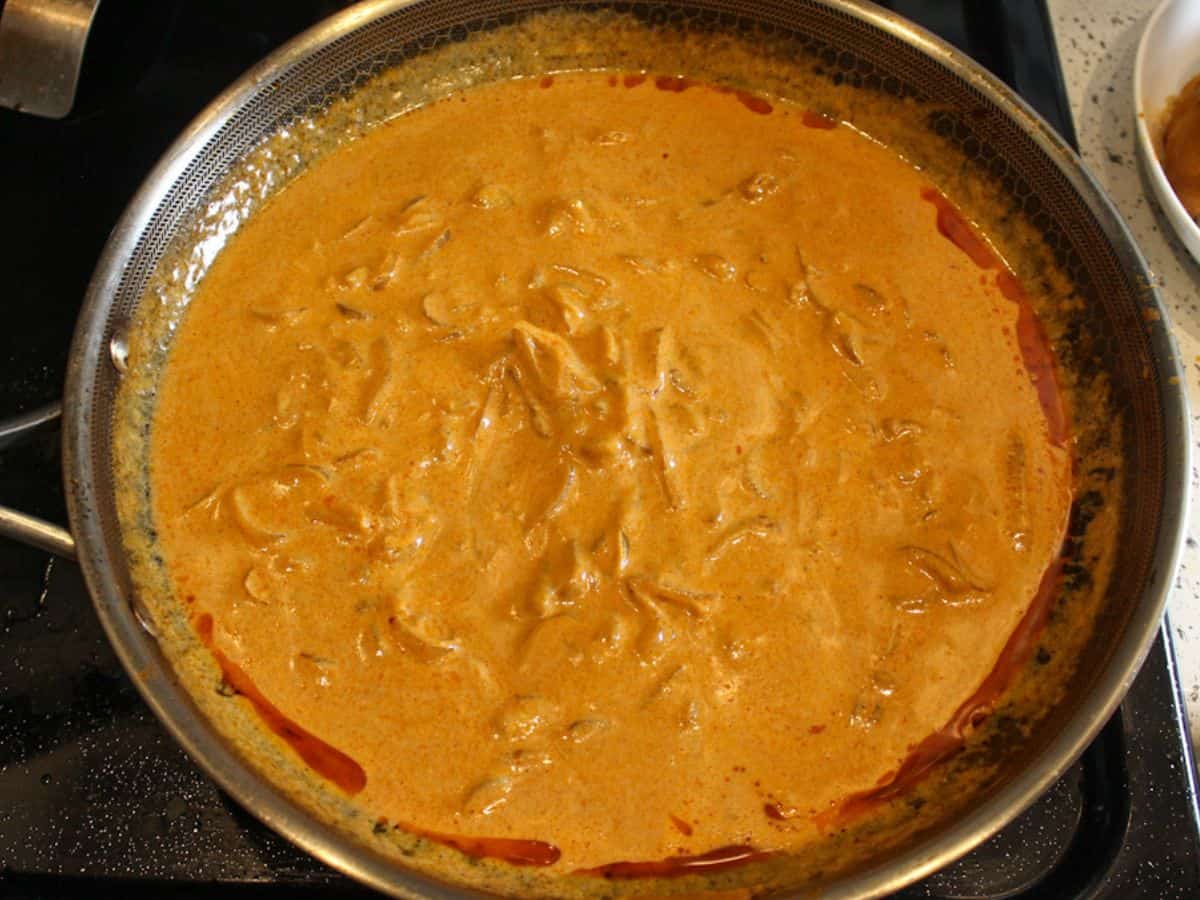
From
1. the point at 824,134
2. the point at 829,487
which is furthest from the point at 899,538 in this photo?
the point at 824,134

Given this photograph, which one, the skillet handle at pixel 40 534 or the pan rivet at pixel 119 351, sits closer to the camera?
the skillet handle at pixel 40 534

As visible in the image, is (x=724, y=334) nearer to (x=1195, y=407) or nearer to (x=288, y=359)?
(x=288, y=359)

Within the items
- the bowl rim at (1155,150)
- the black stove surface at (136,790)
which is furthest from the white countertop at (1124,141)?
the black stove surface at (136,790)

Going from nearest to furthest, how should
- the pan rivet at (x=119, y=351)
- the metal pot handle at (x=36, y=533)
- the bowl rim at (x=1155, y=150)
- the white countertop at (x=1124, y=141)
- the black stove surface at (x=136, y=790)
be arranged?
the metal pot handle at (x=36, y=533) < the black stove surface at (x=136, y=790) < the pan rivet at (x=119, y=351) < the bowl rim at (x=1155, y=150) < the white countertop at (x=1124, y=141)

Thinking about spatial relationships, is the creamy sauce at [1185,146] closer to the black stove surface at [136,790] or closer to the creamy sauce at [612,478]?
the creamy sauce at [612,478]

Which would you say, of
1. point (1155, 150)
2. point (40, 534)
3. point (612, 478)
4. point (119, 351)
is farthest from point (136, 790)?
point (1155, 150)

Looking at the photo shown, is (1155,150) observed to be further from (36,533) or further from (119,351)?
(36,533)

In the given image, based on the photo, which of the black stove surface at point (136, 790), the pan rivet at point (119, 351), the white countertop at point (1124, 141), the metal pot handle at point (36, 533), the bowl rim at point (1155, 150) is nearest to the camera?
the metal pot handle at point (36, 533)
